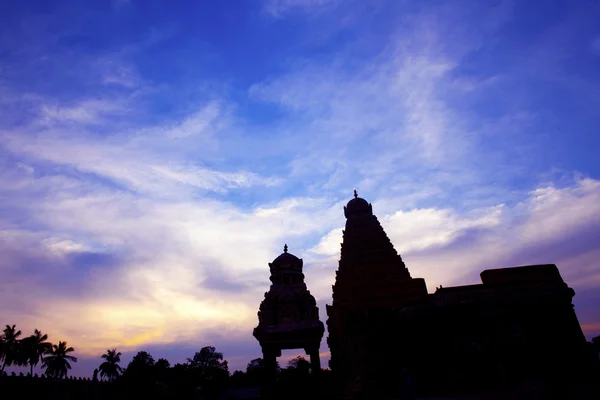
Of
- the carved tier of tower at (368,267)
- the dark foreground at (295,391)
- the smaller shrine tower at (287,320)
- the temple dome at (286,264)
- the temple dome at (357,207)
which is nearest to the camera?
the dark foreground at (295,391)

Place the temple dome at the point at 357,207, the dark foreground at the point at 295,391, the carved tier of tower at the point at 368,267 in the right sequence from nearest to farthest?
the dark foreground at the point at 295,391, the carved tier of tower at the point at 368,267, the temple dome at the point at 357,207

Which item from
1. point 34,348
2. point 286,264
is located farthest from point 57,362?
point 286,264

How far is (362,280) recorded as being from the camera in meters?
27.8

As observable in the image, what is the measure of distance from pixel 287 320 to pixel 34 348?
34810 millimetres

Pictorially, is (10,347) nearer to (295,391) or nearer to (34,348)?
(34,348)

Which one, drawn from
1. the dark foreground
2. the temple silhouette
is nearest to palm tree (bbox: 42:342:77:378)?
the dark foreground

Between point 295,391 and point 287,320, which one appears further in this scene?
point 287,320

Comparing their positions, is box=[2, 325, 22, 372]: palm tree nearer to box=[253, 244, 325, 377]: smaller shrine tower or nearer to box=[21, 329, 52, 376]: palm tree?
box=[21, 329, 52, 376]: palm tree

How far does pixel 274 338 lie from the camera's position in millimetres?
21312

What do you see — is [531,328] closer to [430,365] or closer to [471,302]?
[471,302]

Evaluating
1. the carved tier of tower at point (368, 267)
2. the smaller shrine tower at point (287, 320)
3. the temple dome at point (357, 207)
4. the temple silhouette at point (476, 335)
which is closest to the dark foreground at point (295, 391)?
the temple silhouette at point (476, 335)

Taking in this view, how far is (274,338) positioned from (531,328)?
1342 cm

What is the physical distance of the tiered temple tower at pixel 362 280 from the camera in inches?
963

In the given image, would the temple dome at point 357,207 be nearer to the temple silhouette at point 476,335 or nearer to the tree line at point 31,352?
the temple silhouette at point 476,335
